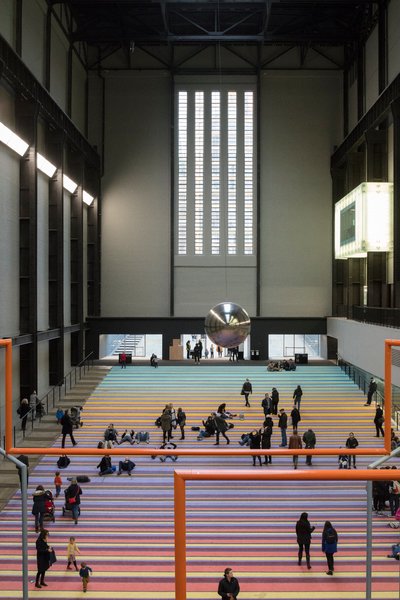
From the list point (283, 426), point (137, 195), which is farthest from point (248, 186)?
point (283, 426)

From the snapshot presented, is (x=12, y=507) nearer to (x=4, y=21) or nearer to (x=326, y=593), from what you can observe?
(x=326, y=593)

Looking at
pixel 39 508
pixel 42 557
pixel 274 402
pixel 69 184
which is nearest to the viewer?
pixel 42 557

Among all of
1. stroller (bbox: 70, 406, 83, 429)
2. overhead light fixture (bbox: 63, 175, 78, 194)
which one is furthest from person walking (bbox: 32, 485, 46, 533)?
overhead light fixture (bbox: 63, 175, 78, 194)

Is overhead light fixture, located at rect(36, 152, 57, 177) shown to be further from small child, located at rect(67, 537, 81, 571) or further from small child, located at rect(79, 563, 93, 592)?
small child, located at rect(79, 563, 93, 592)

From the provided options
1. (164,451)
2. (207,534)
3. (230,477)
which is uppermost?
(230,477)

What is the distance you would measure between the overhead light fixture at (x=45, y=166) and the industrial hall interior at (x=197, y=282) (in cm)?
17

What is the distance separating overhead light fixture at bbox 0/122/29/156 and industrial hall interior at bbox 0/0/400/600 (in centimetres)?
8

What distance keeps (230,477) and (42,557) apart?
22.8 ft

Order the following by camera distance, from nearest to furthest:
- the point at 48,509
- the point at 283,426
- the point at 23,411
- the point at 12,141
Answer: the point at 48,509, the point at 283,426, the point at 23,411, the point at 12,141

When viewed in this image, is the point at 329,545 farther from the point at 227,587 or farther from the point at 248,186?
the point at 248,186

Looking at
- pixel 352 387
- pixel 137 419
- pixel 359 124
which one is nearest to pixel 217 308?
pixel 137 419

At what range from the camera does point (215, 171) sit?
3459cm

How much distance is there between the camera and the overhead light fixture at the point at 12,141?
2041 cm

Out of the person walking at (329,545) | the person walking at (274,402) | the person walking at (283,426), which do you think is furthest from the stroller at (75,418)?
the person walking at (329,545)
